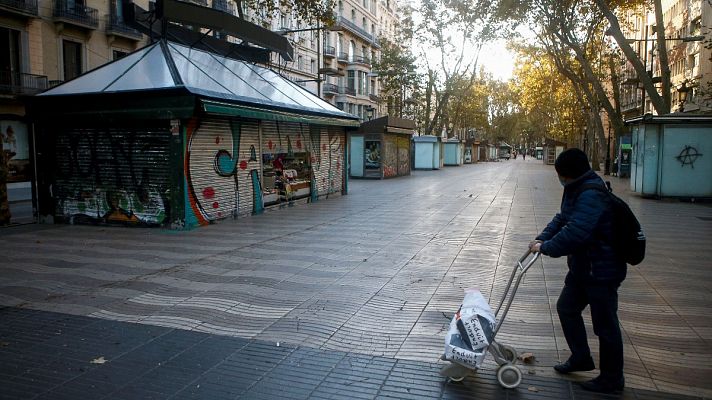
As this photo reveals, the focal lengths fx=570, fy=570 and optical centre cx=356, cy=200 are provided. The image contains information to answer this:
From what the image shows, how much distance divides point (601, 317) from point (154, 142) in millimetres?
9480

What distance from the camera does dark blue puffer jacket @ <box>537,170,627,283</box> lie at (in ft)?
12.1

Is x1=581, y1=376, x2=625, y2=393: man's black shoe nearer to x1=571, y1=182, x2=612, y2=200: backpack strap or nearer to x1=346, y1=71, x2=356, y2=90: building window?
x1=571, y1=182, x2=612, y2=200: backpack strap

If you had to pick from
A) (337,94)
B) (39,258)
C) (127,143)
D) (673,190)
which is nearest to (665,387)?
(39,258)

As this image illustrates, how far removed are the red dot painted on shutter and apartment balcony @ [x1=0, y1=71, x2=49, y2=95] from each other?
53.8 feet

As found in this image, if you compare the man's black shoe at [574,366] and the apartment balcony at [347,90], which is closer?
the man's black shoe at [574,366]

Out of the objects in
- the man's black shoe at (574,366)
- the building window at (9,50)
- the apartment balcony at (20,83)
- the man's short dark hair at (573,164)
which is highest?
the building window at (9,50)

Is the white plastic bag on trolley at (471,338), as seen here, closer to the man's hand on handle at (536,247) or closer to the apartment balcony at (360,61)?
the man's hand on handle at (536,247)

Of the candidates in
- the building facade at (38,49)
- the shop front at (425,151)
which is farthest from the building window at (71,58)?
the shop front at (425,151)

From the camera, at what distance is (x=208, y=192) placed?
1188cm

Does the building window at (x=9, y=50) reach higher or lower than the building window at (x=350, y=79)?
lower

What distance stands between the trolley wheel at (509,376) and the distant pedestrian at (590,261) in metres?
0.48

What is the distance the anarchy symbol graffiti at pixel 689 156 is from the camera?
16625 mm

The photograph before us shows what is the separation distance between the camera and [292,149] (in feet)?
51.1

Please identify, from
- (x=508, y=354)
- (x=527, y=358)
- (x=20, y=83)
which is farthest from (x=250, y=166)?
(x=20, y=83)
